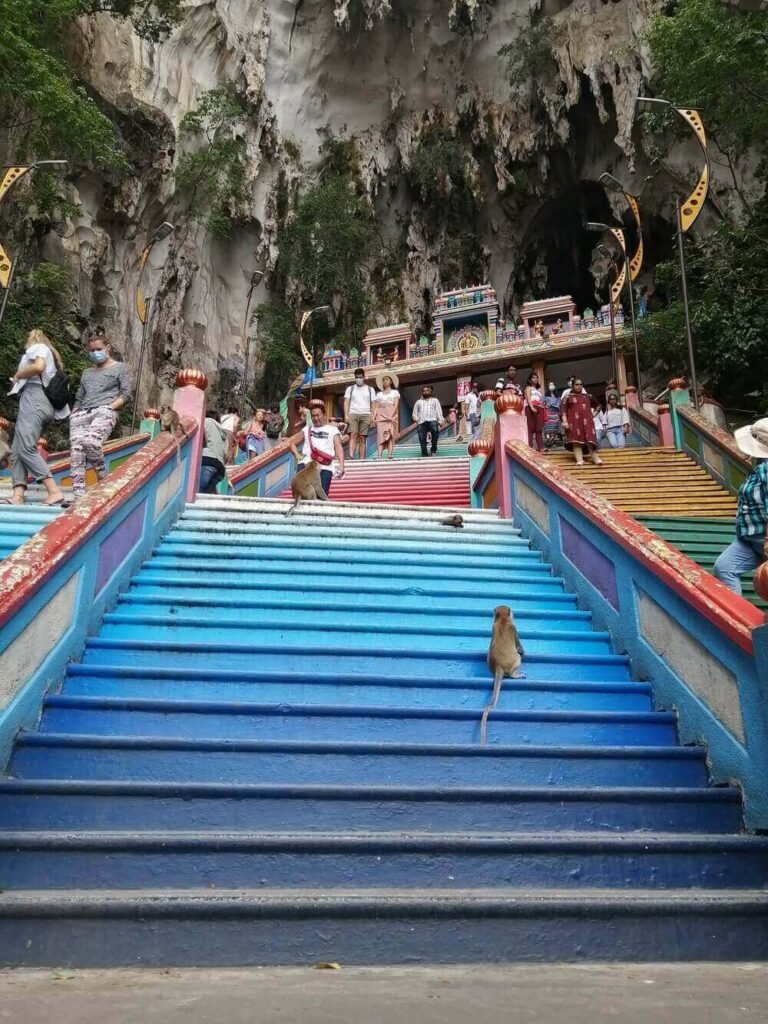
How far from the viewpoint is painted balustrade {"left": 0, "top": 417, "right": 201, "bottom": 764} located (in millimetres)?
2996

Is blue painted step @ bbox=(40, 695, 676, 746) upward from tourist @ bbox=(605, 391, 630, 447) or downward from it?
downward

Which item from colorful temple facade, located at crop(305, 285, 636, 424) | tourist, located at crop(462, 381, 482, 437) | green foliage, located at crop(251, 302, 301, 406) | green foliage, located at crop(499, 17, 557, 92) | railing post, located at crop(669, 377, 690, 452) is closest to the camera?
railing post, located at crop(669, 377, 690, 452)

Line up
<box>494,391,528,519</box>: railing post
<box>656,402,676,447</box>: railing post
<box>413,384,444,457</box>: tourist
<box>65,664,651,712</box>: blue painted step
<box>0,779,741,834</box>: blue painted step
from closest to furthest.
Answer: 1. <box>0,779,741,834</box>: blue painted step
2. <box>65,664,651,712</box>: blue painted step
3. <box>494,391,528,519</box>: railing post
4. <box>656,402,676,447</box>: railing post
5. <box>413,384,444,457</box>: tourist

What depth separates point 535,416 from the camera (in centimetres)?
1159

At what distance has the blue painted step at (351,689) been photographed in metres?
3.48

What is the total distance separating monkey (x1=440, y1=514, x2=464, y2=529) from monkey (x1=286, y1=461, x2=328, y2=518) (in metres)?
1.26

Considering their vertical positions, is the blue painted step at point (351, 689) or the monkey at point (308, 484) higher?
the monkey at point (308, 484)

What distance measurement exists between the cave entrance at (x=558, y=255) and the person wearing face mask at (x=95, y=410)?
1026 inches

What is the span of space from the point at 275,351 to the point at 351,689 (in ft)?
81.0

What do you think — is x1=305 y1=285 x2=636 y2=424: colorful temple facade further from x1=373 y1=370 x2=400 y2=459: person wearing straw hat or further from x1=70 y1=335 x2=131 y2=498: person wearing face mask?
x1=70 y1=335 x2=131 y2=498: person wearing face mask

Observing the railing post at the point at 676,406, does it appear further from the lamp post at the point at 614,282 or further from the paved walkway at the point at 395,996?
the paved walkway at the point at 395,996

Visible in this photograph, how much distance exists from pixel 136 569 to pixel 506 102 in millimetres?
30081

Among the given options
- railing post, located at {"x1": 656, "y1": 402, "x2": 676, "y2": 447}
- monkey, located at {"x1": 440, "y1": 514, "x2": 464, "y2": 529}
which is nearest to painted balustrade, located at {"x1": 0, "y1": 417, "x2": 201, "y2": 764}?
monkey, located at {"x1": 440, "y1": 514, "x2": 464, "y2": 529}

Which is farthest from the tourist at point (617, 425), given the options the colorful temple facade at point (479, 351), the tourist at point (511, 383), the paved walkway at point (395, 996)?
the paved walkway at point (395, 996)
